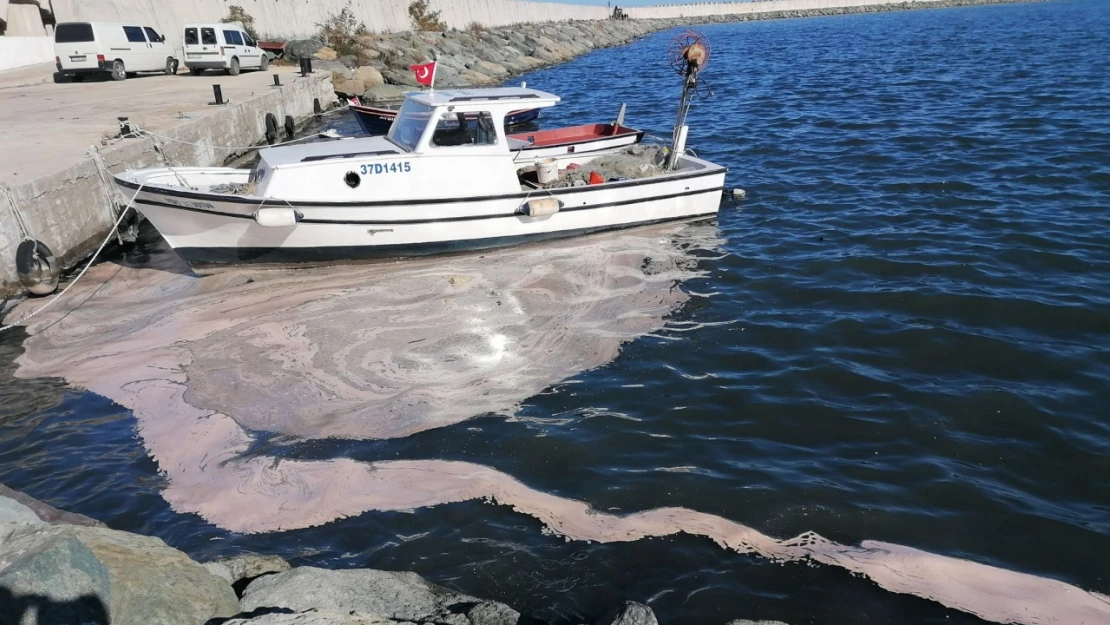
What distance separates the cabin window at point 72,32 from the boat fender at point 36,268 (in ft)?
53.5

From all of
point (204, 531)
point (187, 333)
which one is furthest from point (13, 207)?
point (204, 531)

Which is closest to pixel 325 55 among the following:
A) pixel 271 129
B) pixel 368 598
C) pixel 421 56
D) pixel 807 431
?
pixel 421 56

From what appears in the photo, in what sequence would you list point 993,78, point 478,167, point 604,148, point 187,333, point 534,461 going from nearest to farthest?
Result: point 534,461
point 187,333
point 478,167
point 604,148
point 993,78

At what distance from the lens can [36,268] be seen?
9664 millimetres

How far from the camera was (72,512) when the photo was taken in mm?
5637

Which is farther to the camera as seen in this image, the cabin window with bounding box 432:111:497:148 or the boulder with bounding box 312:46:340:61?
the boulder with bounding box 312:46:340:61

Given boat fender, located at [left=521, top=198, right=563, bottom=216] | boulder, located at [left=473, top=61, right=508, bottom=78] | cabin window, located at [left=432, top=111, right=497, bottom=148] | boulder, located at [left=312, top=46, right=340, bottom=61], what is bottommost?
boat fender, located at [left=521, top=198, right=563, bottom=216]

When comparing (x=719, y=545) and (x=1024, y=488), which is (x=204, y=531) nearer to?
(x=719, y=545)

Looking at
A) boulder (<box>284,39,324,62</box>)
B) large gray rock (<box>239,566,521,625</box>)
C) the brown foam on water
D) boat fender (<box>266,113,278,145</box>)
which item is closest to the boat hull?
the brown foam on water

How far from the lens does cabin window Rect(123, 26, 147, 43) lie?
24.5 m

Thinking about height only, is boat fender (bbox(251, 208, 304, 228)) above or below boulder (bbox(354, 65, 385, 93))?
below

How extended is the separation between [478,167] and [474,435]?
17.6 feet

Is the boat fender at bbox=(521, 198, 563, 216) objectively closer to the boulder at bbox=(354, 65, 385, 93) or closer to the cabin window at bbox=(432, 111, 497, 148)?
the cabin window at bbox=(432, 111, 497, 148)

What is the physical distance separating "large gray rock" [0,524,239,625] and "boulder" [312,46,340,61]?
30283 millimetres
